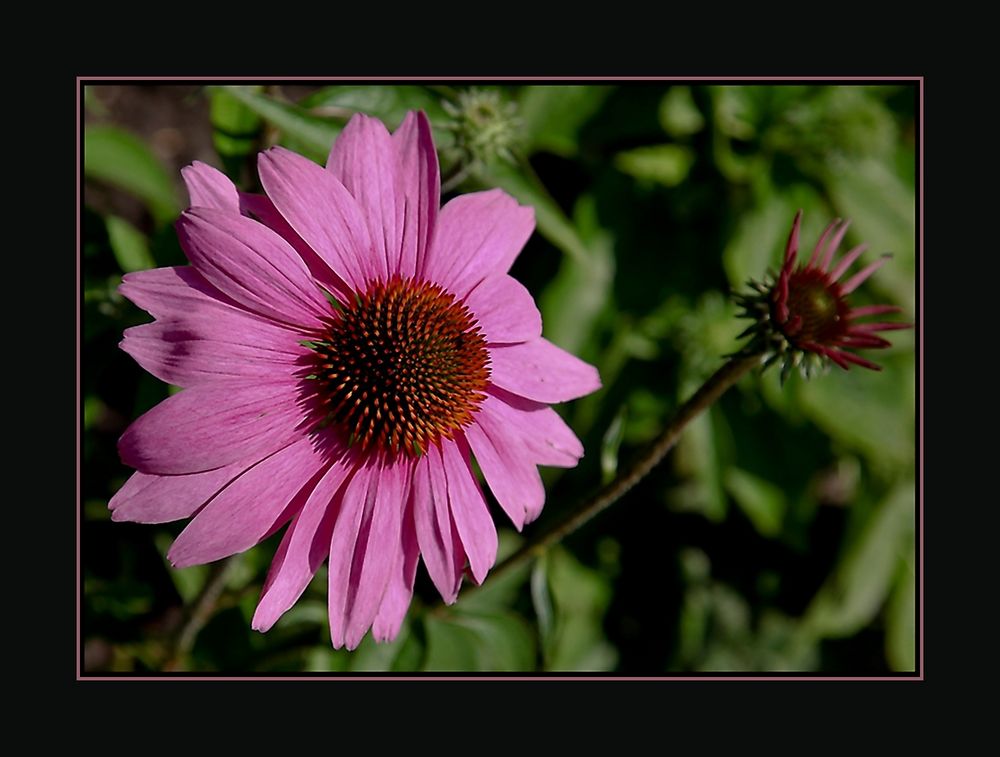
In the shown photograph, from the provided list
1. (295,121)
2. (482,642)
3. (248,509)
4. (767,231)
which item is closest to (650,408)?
(767,231)

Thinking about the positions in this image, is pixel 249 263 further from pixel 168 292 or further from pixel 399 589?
pixel 399 589

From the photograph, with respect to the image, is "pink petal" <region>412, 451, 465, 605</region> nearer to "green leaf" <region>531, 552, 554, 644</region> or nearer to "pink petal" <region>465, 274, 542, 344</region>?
"pink petal" <region>465, 274, 542, 344</region>

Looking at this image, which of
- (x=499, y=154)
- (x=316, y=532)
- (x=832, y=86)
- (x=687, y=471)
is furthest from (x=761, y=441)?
(x=316, y=532)

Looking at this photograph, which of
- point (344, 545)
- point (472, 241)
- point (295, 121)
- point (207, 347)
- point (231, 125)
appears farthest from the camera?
point (231, 125)

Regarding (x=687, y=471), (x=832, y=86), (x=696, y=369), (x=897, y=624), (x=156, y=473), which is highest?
(x=832, y=86)

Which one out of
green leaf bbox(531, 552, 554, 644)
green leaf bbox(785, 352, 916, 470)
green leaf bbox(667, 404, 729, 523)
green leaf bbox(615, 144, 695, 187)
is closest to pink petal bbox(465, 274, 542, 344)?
green leaf bbox(531, 552, 554, 644)

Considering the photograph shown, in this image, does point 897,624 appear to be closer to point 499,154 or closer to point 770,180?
point 770,180
